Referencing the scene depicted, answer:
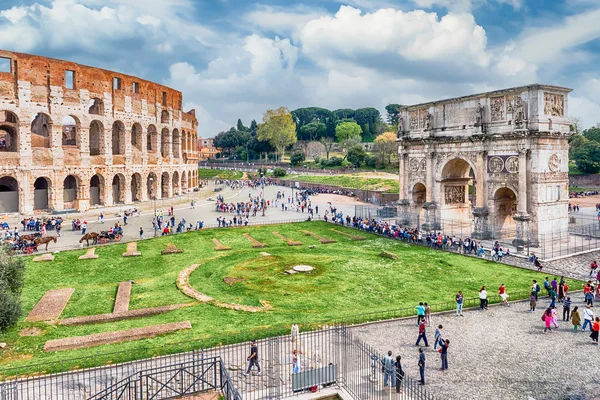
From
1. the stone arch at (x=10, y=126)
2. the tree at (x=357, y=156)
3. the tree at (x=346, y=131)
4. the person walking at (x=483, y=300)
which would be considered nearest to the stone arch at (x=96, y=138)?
the stone arch at (x=10, y=126)

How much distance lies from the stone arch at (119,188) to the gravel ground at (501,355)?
41674 millimetres

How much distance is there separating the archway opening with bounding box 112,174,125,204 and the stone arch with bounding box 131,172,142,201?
1968 mm

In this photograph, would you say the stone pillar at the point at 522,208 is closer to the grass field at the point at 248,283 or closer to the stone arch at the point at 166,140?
the grass field at the point at 248,283

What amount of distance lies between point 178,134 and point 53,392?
53703 millimetres

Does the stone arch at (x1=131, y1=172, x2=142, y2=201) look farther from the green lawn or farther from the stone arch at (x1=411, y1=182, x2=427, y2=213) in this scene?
the green lawn

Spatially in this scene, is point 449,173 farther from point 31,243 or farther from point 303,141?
point 303,141

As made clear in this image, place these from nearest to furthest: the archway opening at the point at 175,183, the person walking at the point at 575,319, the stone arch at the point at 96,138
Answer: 1. the person walking at the point at 575,319
2. the stone arch at the point at 96,138
3. the archway opening at the point at 175,183

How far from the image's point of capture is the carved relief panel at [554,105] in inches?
1133

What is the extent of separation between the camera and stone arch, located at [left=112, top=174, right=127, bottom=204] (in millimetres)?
50331

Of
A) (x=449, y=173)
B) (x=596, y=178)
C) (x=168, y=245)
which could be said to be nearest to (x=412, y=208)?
(x=449, y=173)

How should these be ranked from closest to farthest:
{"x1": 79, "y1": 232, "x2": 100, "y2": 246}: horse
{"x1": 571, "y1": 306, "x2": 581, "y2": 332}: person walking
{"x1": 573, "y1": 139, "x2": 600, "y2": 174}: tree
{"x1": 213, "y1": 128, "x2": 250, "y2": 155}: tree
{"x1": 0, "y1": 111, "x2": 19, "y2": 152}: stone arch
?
{"x1": 571, "y1": 306, "x2": 581, "y2": 332}: person walking → {"x1": 79, "y1": 232, "x2": 100, "y2": 246}: horse → {"x1": 0, "y1": 111, "x2": 19, "y2": 152}: stone arch → {"x1": 573, "y1": 139, "x2": 600, "y2": 174}: tree → {"x1": 213, "y1": 128, "x2": 250, "y2": 155}: tree

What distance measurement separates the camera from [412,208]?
38.3 m

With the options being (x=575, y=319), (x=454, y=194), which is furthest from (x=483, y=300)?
(x=454, y=194)

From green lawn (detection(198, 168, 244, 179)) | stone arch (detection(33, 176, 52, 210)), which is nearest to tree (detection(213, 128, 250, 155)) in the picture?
green lawn (detection(198, 168, 244, 179))
